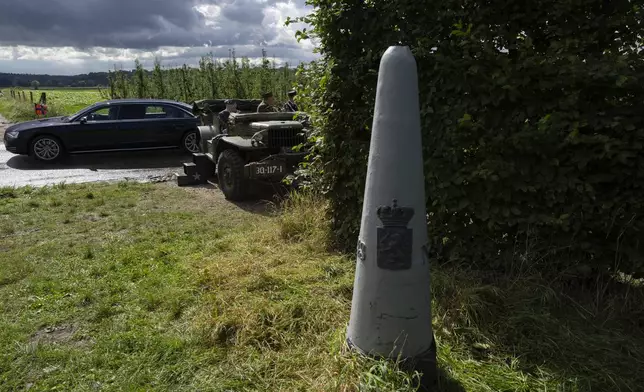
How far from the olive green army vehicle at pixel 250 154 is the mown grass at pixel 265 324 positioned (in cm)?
242

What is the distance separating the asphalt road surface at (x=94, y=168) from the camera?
33.9ft

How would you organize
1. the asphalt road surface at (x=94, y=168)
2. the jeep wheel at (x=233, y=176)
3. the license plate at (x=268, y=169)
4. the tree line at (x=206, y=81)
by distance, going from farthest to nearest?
the tree line at (x=206, y=81) → the asphalt road surface at (x=94, y=168) → the jeep wheel at (x=233, y=176) → the license plate at (x=268, y=169)

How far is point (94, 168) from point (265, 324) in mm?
9831

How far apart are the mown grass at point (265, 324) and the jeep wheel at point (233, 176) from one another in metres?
2.81

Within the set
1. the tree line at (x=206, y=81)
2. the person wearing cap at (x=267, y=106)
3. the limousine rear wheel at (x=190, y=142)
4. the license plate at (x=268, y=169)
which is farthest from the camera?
the tree line at (x=206, y=81)

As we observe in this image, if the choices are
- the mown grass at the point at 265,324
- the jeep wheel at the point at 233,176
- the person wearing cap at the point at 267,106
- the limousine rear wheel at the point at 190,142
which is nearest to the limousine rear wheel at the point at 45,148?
the limousine rear wheel at the point at 190,142

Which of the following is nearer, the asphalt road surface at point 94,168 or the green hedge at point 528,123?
the green hedge at point 528,123

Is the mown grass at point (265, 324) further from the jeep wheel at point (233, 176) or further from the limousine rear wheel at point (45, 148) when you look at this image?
the limousine rear wheel at point (45, 148)

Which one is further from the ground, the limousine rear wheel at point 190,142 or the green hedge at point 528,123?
the green hedge at point 528,123

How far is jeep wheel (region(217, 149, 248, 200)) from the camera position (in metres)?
7.93

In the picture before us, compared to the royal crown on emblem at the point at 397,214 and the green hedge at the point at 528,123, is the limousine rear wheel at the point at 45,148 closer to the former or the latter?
the green hedge at the point at 528,123

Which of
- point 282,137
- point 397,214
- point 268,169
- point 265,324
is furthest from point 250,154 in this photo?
point 397,214

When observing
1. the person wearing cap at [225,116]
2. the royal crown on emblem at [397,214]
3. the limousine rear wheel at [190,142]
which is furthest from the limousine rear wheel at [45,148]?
the royal crown on emblem at [397,214]

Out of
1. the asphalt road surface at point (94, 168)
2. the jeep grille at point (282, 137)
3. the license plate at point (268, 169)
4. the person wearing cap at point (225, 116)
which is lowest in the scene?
the asphalt road surface at point (94, 168)
